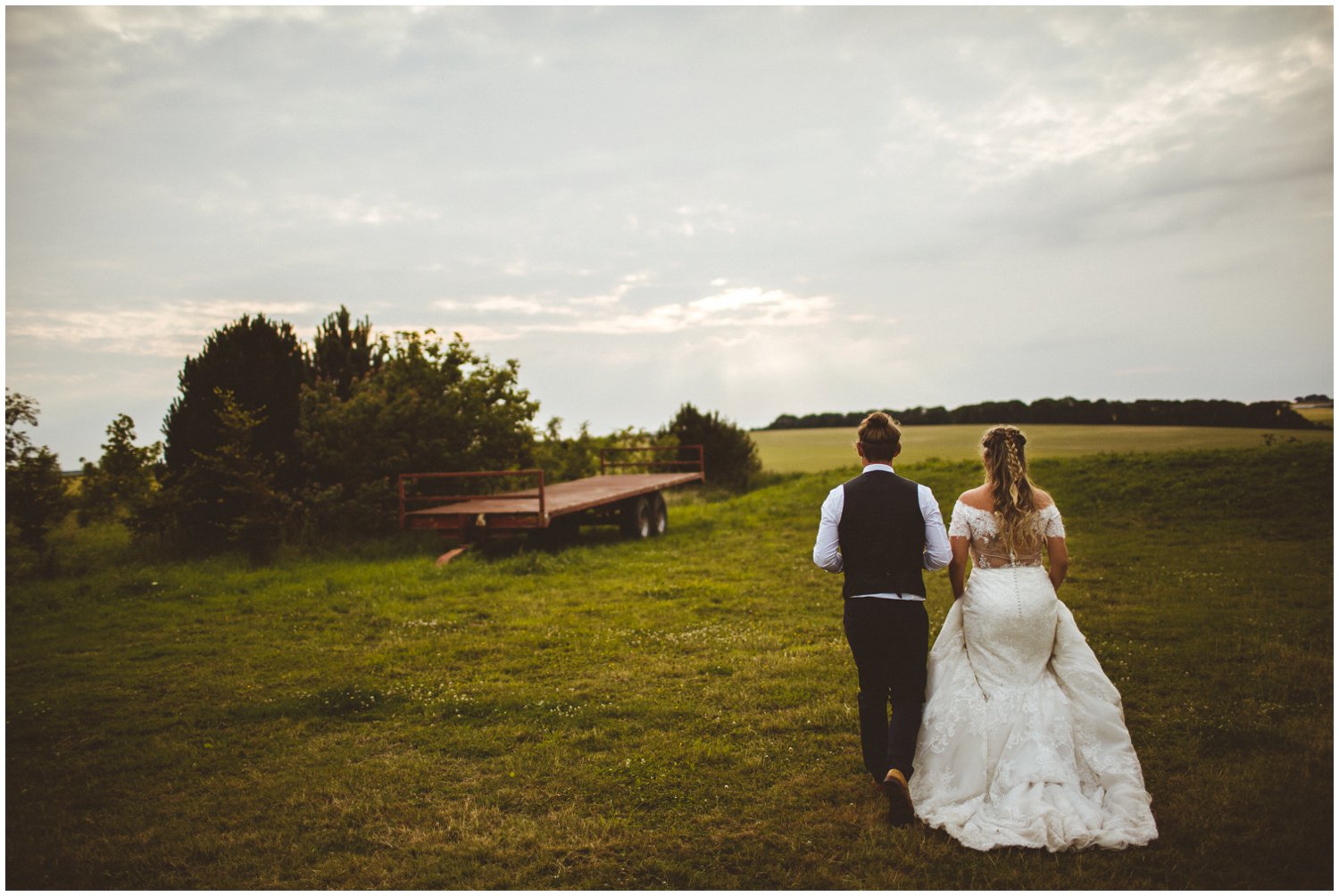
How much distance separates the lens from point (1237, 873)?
12.0 feet

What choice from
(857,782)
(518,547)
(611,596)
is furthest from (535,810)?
(518,547)

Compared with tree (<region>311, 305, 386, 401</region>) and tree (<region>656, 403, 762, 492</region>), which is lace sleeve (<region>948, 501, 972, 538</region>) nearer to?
tree (<region>311, 305, 386, 401</region>)

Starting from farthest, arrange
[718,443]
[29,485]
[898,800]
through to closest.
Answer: [718,443] → [29,485] → [898,800]

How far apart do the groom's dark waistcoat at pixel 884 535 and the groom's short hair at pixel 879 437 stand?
12cm

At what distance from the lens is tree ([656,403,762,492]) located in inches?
1129

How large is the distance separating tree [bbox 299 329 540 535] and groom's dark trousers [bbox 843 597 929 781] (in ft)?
39.7

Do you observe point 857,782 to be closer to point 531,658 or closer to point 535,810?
point 535,810

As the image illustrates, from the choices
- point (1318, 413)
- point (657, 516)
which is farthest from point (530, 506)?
point (1318, 413)

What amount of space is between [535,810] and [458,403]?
13066mm

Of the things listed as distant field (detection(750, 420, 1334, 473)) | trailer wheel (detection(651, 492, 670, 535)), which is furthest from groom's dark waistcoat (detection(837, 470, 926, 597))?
trailer wheel (detection(651, 492, 670, 535))

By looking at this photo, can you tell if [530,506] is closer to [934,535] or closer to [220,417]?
[220,417]

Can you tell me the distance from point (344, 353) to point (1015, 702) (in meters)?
17.2

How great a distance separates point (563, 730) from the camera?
5.71 metres

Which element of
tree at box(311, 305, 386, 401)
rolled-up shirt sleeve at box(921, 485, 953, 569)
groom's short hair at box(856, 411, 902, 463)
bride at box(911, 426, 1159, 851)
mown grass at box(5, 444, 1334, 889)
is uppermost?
tree at box(311, 305, 386, 401)
